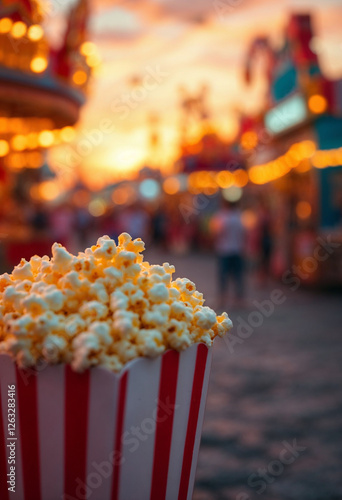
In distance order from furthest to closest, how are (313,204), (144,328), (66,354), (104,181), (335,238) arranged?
(104,181) < (313,204) < (335,238) < (144,328) < (66,354)

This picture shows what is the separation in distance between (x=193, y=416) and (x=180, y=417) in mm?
66

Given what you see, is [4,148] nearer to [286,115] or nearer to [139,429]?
[286,115]

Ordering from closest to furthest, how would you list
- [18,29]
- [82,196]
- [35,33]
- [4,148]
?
[18,29], [35,33], [4,148], [82,196]

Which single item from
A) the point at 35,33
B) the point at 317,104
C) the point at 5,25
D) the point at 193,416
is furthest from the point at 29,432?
the point at 317,104

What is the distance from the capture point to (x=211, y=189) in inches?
1001

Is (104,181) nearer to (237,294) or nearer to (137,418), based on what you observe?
(237,294)

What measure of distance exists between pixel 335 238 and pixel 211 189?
15.1 metres

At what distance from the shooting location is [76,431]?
4.40ft

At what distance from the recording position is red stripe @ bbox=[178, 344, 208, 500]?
152 cm

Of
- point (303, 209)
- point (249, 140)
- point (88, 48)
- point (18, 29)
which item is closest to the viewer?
point (18, 29)

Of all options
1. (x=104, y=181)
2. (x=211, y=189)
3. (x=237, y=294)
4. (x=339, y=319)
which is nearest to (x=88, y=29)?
(x=237, y=294)

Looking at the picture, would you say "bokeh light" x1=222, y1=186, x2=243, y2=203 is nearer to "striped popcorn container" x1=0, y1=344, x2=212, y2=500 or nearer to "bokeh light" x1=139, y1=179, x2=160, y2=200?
"bokeh light" x1=139, y1=179, x2=160, y2=200

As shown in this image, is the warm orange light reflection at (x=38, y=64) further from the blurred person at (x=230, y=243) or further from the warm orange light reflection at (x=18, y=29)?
the blurred person at (x=230, y=243)

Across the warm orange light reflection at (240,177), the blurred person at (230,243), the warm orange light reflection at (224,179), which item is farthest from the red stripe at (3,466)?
the warm orange light reflection at (224,179)
